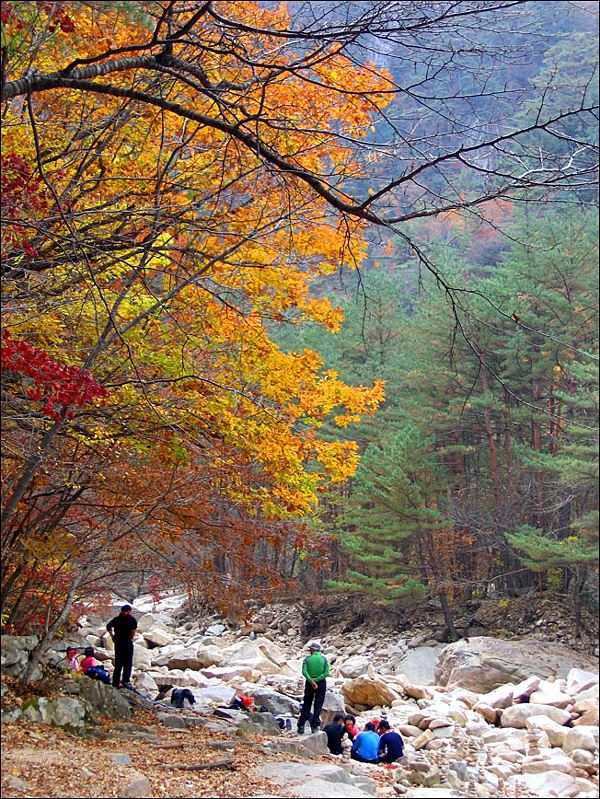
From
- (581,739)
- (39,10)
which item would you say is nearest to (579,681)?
(581,739)

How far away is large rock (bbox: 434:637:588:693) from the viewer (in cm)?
1609

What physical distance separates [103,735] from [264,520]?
3038 millimetres

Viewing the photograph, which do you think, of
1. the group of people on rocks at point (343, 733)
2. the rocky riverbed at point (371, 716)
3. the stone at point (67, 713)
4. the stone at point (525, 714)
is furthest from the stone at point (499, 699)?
the stone at point (67, 713)

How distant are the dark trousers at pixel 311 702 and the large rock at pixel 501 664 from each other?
727 centimetres

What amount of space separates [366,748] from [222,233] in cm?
742

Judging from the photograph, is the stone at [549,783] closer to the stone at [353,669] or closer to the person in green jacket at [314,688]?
the person in green jacket at [314,688]

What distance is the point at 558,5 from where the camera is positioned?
498 centimetres

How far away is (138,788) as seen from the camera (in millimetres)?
4887

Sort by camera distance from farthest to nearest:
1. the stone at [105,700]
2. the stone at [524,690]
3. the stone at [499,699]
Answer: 1. the stone at [524,690]
2. the stone at [499,699]
3. the stone at [105,700]

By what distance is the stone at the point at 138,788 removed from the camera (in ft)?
15.8

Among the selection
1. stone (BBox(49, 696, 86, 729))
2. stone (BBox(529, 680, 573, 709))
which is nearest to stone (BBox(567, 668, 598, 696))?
stone (BBox(529, 680, 573, 709))

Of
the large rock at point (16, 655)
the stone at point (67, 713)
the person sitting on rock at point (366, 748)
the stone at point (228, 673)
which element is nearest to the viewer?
the stone at point (67, 713)

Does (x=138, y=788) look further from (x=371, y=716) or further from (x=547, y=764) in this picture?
(x=371, y=716)

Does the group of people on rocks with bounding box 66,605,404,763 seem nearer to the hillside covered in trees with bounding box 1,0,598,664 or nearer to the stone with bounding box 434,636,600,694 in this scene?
the hillside covered in trees with bounding box 1,0,598,664
